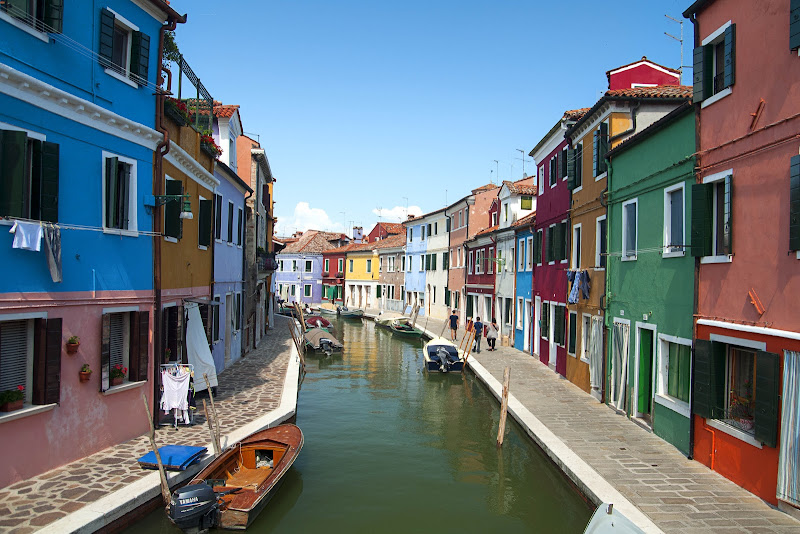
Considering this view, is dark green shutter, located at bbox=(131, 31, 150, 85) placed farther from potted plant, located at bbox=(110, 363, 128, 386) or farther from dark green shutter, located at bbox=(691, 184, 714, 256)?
dark green shutter, located at bbox=(691, 184, 714, 256)

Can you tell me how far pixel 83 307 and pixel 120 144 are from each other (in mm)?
3089

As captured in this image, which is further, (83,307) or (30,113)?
(83,307)

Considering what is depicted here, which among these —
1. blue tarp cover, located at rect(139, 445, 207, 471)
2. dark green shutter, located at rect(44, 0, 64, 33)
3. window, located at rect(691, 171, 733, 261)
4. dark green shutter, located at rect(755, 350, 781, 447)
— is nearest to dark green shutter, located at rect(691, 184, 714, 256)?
window, located at rect(691, 171, 733, 261)

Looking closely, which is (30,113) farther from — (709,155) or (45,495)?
(709,155)

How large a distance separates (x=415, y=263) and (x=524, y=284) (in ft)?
79.5

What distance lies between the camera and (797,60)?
316 inches

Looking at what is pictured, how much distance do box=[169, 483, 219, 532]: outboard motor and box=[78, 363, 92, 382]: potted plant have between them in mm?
2906

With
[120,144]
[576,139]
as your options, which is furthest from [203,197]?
[576,139]

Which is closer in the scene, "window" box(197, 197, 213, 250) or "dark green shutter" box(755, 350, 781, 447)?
"dark green shutter" box(755, 350, 781, 447)

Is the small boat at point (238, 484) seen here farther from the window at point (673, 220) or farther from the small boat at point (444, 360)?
the small boat at point (444, 360)

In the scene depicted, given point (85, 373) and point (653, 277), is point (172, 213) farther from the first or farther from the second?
point (653, 277)

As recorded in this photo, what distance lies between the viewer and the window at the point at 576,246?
61.7 ft

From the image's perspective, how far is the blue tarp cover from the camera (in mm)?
9180

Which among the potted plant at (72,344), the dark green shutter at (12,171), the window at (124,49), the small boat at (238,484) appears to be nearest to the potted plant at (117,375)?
the potted plant at (72,344)
